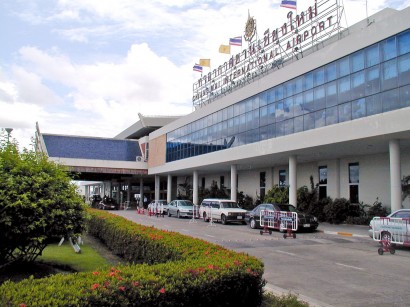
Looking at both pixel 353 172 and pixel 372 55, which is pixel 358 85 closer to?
pixel 372 55

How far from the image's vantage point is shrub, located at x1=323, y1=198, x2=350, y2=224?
80.1ft

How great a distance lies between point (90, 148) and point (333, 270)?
4760cm

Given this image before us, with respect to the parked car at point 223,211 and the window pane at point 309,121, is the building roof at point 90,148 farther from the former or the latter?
the window pane at point 309,121

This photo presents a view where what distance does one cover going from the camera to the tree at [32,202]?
800 cm

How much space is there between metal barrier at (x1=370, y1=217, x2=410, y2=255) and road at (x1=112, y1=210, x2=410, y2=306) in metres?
0.34

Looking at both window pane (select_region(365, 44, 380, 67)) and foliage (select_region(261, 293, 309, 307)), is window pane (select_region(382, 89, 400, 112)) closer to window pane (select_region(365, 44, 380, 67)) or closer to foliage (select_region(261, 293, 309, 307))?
window pane (select_region(365, 44, 380, 67))

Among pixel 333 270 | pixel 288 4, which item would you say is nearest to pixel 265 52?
pixel 288 4

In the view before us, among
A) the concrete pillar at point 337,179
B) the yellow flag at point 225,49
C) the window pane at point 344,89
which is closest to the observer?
the window pane at point 344,89

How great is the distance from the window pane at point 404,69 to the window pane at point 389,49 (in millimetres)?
492

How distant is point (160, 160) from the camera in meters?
49.5

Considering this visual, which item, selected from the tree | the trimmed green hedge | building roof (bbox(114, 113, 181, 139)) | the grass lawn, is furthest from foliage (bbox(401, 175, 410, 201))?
building roof (bbox(114, 113, 181, 139))

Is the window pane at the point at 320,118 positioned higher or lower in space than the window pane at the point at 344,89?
lower

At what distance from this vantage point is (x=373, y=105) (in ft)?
61.6

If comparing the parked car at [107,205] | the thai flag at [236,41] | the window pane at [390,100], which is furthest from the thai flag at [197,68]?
the window pane at [390,100]
